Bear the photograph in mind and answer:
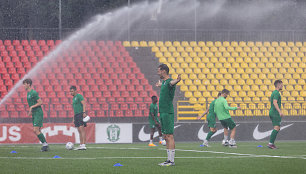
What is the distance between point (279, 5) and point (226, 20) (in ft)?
14.3

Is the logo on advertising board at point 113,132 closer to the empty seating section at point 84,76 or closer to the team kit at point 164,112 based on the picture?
the empty seating section at point 84,76

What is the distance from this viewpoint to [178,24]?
40875 millimetres

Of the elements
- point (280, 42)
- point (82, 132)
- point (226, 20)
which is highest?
point (226, 20)

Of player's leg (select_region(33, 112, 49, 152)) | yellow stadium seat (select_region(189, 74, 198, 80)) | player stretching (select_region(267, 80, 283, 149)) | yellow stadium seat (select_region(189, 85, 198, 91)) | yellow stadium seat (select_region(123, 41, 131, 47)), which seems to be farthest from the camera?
yellow stadium seat (select_region(123, 41, 131, 47))

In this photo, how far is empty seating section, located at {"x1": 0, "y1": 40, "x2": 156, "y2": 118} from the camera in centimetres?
2544

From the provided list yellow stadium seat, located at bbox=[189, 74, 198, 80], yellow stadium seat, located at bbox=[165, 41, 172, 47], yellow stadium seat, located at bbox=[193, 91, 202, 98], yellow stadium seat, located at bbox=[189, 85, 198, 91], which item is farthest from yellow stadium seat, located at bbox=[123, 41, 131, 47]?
yellow stadium seat, located at bbox=[193, 91, 202, 98]

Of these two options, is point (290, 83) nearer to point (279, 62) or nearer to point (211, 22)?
point (279, 62)

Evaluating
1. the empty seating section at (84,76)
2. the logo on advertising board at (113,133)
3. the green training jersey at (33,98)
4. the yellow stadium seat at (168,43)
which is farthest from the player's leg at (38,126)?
the yellow stadium seat at (168,43)

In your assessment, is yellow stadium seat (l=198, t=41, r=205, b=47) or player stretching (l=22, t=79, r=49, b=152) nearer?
player stretching (l=22, t=79, r=49, b=152)

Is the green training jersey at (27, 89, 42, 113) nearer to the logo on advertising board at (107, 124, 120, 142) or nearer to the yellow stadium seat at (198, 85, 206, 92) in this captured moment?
the logo on advertising board at (107, 124, 120, 142)

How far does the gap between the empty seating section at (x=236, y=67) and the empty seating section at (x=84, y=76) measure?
1.96 meters

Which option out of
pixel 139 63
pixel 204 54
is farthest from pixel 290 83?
pixel 139 63

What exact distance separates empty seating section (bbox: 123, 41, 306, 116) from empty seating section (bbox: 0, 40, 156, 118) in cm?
196

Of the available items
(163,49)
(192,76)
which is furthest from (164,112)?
(163,49)
